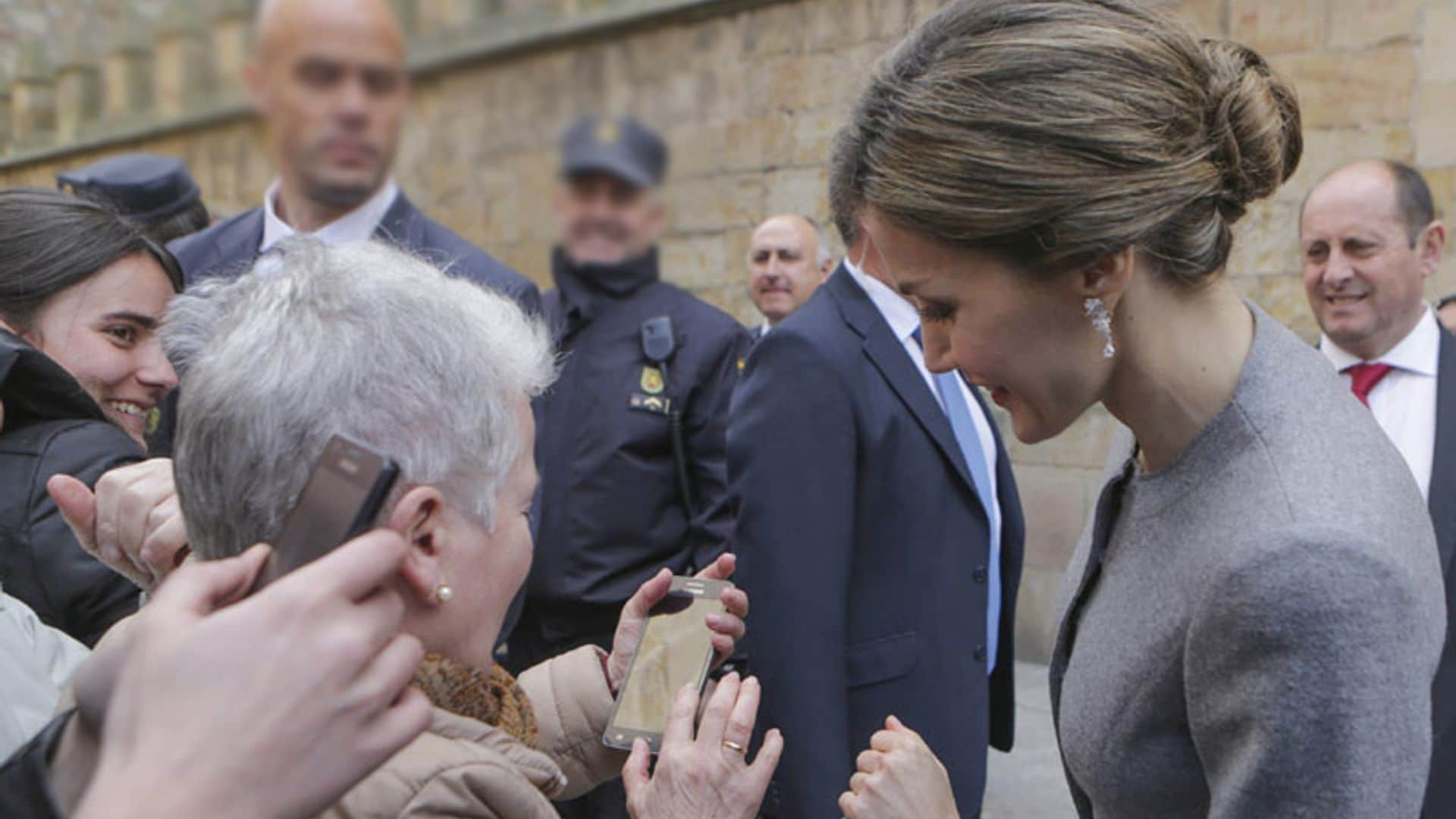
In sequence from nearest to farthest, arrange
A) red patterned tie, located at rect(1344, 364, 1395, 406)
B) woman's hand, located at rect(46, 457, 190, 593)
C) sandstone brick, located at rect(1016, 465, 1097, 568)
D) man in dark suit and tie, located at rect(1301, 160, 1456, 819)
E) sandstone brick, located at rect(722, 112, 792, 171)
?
sandstone brick, located at rect(722, 112, 792, 171), woman's hand, located at rect(46, 457, 190, 593), man in dark suit and tie, located at rect(1301, 160, 1456, 819), red patterned tie, located at rect(1344, 364, 1395, 406), sandstone brick, located at rect(1016, 465, 1097, 568)

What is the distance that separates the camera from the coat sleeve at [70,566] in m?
1.92

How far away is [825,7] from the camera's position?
1.63 metres

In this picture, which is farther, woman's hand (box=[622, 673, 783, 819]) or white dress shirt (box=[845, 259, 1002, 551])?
white dress shirt (box=[845, 259, 1002, 551])

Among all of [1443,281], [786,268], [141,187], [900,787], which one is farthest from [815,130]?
[1443,281]

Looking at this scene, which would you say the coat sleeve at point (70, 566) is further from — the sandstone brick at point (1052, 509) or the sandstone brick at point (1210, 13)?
the sandstone brick at point (1052, 509)

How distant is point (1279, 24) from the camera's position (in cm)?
564

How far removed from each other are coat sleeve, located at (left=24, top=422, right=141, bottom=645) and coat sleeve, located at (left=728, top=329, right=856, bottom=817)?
1111mm

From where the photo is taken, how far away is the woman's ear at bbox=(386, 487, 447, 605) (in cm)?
120

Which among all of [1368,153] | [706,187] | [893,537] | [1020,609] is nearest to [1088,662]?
[706,187]

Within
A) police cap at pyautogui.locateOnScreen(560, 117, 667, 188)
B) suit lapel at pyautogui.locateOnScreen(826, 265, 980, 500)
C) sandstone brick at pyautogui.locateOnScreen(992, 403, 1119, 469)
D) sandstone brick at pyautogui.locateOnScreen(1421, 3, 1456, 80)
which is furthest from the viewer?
sandstone brick at pyautogui.locateOnScreen(992, 403, 1119, 469)

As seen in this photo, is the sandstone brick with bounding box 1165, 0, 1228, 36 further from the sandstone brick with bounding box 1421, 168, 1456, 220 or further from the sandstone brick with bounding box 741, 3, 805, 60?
the sandstone brick with bounding box 741, 3, 805, 60

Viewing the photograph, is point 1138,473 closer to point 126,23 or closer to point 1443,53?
point 126,23

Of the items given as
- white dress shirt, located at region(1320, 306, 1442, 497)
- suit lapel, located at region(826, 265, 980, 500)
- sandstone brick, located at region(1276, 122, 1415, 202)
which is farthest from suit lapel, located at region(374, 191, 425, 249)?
sandstone brick, located at region(1276, 122, 1415, 202)

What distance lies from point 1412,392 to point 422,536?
2960mm
